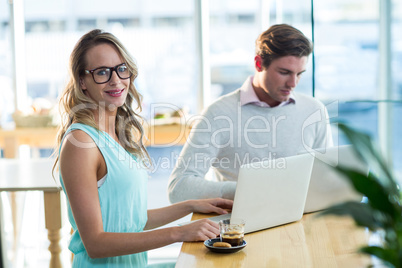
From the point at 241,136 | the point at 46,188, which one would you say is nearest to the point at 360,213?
the point at 241,136

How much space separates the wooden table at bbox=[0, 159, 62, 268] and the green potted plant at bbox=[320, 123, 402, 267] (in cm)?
168

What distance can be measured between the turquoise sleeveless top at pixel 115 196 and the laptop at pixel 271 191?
33 centimetres

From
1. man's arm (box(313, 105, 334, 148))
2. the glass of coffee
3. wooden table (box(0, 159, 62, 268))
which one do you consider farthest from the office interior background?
the glass of coffee

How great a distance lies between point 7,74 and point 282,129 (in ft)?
8.22

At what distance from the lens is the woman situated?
4.24 feet

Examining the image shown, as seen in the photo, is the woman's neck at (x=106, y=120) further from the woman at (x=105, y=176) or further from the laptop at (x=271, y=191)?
the laptop at (x=271, y=191)

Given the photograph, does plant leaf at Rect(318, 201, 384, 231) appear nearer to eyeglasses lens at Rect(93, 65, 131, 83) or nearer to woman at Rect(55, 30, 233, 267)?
woman at Rect(55, 30, 233, 267)

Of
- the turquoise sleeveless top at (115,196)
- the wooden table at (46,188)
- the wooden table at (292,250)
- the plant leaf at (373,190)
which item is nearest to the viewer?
the plant leaf at (373,190)

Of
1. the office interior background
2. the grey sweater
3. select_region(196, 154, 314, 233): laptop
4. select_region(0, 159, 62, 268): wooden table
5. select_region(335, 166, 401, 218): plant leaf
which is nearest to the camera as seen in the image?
select_region(335, 166, 401, 218): plant leaf

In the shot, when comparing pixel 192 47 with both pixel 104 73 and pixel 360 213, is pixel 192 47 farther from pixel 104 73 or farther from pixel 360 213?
pixel 360 213

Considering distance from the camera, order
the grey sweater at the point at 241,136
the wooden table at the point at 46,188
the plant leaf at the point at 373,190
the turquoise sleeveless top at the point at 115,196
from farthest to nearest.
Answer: the wooden table at the point at 46,188 < the grey sweater at the point at 241,136 < the turquoise sleeveless top at the point at 115,196 < the plant leaf at the point at 373,190

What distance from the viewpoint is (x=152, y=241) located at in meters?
1.29

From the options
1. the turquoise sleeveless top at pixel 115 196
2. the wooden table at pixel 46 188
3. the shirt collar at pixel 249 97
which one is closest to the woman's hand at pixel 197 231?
the turquoise sleeveless top at pixel 115 196

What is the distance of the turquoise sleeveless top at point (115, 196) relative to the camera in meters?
1.39
